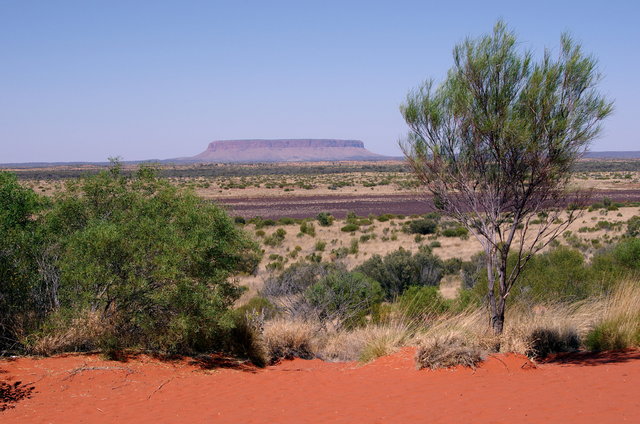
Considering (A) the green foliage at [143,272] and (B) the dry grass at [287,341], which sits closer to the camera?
(A) the green foliage at [143,272]

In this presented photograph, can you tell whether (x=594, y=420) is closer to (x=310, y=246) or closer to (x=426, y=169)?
(x=426, y=169)

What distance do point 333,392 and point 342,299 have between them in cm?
553

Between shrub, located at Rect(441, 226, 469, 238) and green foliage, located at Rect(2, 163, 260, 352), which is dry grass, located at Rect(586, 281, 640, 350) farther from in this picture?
shrub, located at Rect(441, 226, 469, 238)

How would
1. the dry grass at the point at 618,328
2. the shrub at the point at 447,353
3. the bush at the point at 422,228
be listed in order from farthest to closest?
the bush at the point at 422,228 < the dry grass at the point at 618,328 < the shrub at the point at 447,353

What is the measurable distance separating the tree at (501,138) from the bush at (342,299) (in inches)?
161

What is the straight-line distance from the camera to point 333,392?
8.23m

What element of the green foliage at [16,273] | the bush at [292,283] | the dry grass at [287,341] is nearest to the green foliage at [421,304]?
the dry grass at [287,341]

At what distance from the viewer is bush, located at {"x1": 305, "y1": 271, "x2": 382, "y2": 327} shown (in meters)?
13.2

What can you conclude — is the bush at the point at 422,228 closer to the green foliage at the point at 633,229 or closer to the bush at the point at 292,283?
the green foliage at the point at 633,229

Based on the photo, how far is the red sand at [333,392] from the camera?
264 inches

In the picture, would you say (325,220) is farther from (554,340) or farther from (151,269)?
(151,269)

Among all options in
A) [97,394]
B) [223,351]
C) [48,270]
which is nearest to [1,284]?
[48,270]

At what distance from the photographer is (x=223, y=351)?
1120 cm

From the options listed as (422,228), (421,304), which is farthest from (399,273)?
(422,228)
